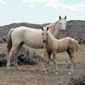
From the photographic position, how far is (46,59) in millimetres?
14219

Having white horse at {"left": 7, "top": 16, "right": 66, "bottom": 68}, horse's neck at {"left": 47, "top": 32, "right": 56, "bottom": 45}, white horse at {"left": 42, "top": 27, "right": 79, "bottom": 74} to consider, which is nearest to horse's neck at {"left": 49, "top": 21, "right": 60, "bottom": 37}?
white horse at {"left": 7, "top": 16, "right": 66, "bottom": 68}

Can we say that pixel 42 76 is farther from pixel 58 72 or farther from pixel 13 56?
pixel 13 56

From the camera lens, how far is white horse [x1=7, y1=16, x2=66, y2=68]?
1457 cm

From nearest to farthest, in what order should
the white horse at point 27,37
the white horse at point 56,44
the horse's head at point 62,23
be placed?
the white horse at point 56,44
the horse's head at point 62,23
the white horse at point 27,37

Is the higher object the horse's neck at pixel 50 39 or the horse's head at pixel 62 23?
the horse's head at pixel 62 23

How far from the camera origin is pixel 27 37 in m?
15.0

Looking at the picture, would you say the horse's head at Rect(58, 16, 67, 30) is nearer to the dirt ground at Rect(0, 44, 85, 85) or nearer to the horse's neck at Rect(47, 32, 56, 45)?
the horse's neck at Rect(47, 32, 56, 45)

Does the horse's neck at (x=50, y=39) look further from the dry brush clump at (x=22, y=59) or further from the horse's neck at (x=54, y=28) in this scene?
the dry brush clump at (x=22, y=59)

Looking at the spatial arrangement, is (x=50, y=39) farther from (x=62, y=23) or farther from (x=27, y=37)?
(x=27, y=37)

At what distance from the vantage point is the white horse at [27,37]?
14570 millimetres

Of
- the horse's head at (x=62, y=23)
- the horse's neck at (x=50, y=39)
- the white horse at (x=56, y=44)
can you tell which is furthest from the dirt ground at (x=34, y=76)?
the horse's head at (x=62, y=23)

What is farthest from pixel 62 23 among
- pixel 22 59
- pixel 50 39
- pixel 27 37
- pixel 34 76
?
pixel 22 59

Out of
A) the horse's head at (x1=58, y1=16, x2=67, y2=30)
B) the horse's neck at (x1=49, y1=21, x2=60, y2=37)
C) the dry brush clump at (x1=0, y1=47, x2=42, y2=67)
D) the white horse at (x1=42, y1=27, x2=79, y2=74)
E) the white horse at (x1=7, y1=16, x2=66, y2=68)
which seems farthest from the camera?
the dry brush clump at (x1=0, y1=47, x2=42, y2=67)

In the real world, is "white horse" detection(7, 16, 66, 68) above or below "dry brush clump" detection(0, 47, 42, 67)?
above
